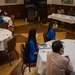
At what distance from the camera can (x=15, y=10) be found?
11375 mm

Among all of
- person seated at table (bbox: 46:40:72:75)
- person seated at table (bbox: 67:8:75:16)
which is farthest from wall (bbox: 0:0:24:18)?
person seated at table (bbox: 46:40:72:75)

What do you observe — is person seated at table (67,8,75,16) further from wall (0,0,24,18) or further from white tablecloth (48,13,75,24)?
wall (0,0,24,18)

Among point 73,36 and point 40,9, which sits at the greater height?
point 40,9

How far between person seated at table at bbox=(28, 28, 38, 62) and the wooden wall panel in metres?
7.49

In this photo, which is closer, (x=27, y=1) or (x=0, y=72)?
(x=0, y=72)

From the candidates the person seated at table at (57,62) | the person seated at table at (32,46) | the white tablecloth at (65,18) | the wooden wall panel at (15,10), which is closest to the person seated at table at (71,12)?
the white tablecloth at (65,18)

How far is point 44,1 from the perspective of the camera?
10406 millimetres

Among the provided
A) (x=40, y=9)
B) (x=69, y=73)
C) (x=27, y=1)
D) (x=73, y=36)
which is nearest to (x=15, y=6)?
(x=27, y=1)

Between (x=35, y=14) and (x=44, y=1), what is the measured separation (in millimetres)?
955

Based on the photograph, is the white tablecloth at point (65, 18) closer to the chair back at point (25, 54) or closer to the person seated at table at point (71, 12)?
the person seated at table at point (71, 12)

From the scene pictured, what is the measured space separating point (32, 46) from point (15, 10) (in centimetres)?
789

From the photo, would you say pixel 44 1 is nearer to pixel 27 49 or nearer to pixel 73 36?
pixel 73 36

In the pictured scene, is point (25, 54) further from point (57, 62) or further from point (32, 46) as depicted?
point (57, 62)

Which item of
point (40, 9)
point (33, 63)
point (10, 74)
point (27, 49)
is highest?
point (40, 9)
